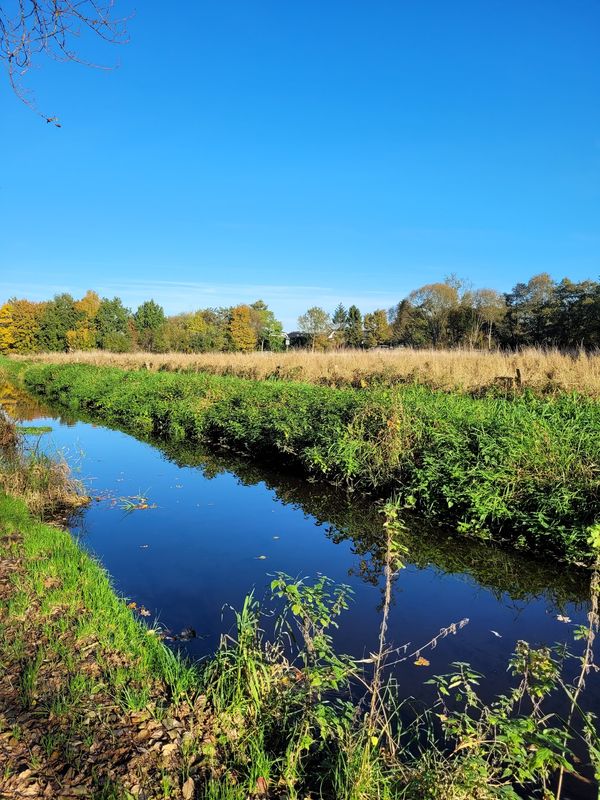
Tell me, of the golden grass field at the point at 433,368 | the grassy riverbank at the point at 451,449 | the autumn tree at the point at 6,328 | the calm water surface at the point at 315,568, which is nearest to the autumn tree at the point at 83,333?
the autumn tree at the point at 6,328

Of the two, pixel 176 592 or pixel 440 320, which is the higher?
A: pixel 440 320

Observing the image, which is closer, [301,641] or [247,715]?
[247,715]

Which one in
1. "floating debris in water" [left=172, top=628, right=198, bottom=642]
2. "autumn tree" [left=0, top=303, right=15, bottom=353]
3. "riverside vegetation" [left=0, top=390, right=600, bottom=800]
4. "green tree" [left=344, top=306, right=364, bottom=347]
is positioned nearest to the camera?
"riverside vegetation" [left=0, top=390, right=600, bottom=800]

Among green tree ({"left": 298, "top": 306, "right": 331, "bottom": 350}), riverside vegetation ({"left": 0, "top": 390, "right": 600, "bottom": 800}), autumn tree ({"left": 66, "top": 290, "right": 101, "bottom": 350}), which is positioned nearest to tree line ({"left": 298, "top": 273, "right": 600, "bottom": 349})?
green tree ({"left": 298, "top": 306, "right": 331, "bottom": 350})

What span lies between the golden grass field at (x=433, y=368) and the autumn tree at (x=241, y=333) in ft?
97.2

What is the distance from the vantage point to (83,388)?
22.2 metres

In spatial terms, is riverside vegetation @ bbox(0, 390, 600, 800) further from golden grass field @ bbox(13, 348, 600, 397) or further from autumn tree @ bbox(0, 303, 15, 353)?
autumn tree @ bbox(0, 303, 15, 353)

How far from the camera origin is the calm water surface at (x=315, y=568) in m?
4.61

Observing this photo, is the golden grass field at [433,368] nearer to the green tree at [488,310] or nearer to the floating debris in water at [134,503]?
the floating debris in water at [134,503]

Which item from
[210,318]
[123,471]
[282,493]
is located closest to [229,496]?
[282,493]

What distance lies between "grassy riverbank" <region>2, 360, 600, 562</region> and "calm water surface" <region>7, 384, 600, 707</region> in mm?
436

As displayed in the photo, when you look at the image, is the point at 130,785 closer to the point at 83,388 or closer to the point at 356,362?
the point at 356,362

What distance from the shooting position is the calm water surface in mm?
4613

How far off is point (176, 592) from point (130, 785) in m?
3.06
